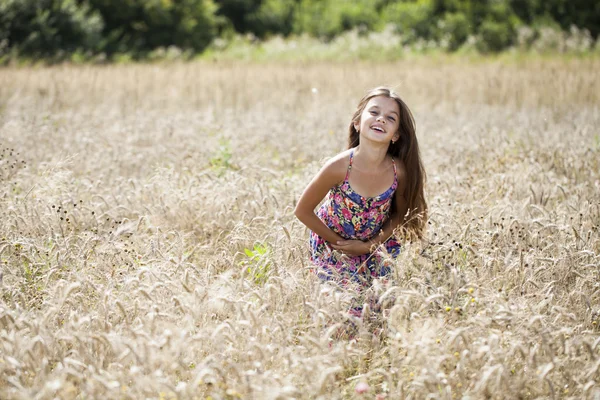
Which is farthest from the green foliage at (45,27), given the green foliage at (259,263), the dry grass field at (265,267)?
the green foliage at (259,263)

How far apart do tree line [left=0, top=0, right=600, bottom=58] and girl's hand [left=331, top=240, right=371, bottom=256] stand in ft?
54.1

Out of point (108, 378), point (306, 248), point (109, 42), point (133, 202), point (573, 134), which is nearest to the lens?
point (108, 378)

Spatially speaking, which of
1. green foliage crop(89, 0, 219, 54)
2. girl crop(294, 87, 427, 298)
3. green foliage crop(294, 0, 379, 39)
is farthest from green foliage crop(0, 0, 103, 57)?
girl crop(294, 87, 427, 298)

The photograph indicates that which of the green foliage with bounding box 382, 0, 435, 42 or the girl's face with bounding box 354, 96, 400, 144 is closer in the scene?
the girl's face with bounding box 354, 96, 400, 144

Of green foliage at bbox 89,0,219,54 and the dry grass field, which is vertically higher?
the dry grass field

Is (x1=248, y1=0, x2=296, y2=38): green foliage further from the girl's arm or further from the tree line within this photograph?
the girl's arm

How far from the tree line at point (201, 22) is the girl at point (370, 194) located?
53.5ft

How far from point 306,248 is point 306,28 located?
30.6 m

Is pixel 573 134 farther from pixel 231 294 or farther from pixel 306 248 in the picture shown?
pixel 231 294

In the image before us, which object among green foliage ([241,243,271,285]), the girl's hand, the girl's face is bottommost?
green foliage ([241,243,271,285])

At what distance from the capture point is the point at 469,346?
2.47m

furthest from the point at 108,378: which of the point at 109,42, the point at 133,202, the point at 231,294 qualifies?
the point at 109,42

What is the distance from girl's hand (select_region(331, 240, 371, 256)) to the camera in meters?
3.63

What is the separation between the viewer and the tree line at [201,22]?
19109mm
